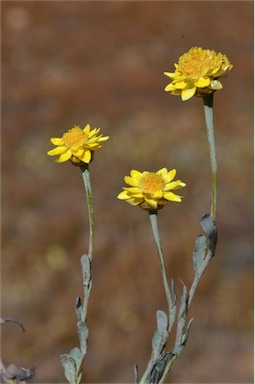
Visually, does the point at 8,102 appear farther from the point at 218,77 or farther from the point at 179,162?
the point at 218,77

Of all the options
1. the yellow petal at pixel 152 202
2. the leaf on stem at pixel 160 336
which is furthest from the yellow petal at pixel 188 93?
the leaf on stem at pixel 160 336

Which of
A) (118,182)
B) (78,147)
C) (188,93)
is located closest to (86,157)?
(78,147)

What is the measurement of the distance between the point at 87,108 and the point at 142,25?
888 mm

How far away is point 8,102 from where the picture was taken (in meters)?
4.21

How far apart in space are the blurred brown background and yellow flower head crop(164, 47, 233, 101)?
181 cm

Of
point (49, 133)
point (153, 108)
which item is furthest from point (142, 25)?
point (49, 133)

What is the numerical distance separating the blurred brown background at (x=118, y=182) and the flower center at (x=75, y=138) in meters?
1.77

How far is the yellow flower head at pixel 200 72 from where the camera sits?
2.95 ft

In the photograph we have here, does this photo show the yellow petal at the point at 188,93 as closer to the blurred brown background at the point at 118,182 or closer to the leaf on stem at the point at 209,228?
the leaf on stem at the point at 209,228

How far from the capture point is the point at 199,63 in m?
0.91

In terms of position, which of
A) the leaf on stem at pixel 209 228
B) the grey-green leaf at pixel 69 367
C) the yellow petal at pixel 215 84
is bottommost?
the grey-green leaf at pixel 69 367

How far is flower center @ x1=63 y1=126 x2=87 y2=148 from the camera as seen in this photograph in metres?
0.92

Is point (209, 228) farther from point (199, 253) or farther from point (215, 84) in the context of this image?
point (215, 84)

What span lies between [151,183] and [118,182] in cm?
269
